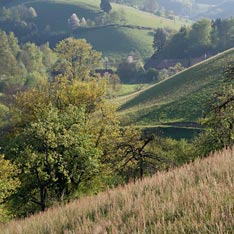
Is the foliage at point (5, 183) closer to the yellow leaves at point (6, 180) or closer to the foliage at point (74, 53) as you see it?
the yellow leaves at point (6, 180)

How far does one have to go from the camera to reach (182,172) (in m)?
10.1

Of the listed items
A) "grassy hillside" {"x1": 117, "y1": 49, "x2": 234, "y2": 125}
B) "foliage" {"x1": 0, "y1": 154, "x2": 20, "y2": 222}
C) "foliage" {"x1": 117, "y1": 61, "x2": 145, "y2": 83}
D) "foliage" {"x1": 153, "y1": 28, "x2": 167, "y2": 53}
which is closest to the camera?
"foliage" {"x1": 0, "y1": 154, "x2": 20, "y2": 222}

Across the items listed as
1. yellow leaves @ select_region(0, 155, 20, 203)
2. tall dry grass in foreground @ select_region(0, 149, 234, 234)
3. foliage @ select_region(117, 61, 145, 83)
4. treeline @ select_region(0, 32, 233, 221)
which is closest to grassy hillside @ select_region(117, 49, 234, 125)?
treeline @ select_region(0, 32, 233, 221)

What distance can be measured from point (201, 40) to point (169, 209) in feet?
489

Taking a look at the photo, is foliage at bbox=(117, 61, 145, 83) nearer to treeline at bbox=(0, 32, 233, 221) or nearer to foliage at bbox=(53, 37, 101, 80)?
foliage at bbox=(53, 37, 101, 80)

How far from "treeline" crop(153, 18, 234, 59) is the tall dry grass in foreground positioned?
140 metres

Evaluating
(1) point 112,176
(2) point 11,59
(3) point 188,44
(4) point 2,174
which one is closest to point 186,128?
(1) point 112,176

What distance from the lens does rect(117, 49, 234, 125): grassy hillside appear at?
70.8 metres

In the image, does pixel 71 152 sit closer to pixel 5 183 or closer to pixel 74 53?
Result: pixel 5 183

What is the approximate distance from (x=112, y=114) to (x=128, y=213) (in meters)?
30.8

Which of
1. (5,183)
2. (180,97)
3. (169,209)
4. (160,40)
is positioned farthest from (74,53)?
(160,40)

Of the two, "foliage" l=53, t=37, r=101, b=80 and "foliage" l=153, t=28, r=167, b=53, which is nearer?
"foliage" l=53, t=37, r=101, b=80

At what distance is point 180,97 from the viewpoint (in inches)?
3137

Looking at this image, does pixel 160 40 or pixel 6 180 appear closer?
pixel 6 180
